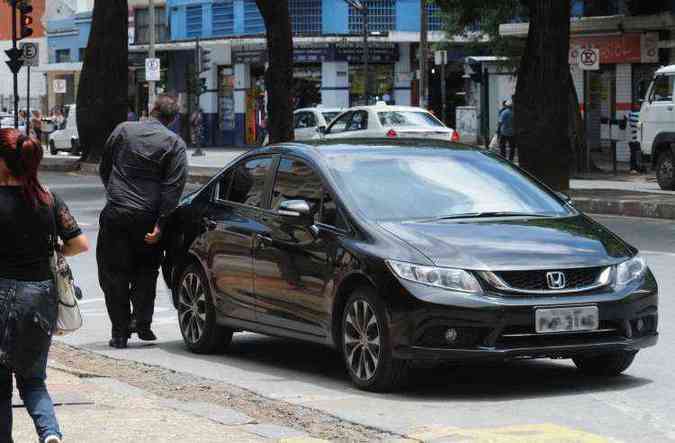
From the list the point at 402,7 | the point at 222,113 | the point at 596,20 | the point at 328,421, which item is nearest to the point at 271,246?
the point at 328,421

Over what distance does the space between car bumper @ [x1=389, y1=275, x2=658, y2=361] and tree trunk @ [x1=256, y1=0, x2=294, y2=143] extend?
23.3 meters

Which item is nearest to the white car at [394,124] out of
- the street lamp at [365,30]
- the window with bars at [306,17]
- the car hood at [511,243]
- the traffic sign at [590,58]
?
the traffic sign at [590,58]

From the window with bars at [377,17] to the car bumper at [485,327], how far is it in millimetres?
53729

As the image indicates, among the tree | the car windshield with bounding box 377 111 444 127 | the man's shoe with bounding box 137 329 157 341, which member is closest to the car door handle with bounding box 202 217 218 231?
the man's shoe with bounding box 137 329 157 341

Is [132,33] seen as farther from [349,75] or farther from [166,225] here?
[166,225]

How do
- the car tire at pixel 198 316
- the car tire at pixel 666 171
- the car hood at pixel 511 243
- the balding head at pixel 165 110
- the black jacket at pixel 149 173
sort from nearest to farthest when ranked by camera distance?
the car hood at pixel 511 243, the car tire at pixel 198 316, the black jacket at pixel 149 173, the balding head at pixel 165 110, the car tire at pixel 666 171

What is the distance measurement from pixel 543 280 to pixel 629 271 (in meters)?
0.65

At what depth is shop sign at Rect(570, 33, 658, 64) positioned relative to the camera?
41.2m

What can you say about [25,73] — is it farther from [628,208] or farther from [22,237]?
[22,237]

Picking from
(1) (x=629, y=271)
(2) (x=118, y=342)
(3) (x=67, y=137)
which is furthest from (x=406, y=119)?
(1) (x=629, y=271)

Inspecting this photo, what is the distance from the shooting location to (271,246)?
1037 centimetres

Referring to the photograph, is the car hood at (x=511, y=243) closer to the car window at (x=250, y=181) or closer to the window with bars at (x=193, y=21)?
the car window at (x=250, y=181)

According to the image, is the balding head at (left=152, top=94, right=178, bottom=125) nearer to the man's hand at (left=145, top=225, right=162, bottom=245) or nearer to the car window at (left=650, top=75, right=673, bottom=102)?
the man's hand at (left=145, top=225, right=162, bottom=245)

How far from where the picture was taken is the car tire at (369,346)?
9.09m
